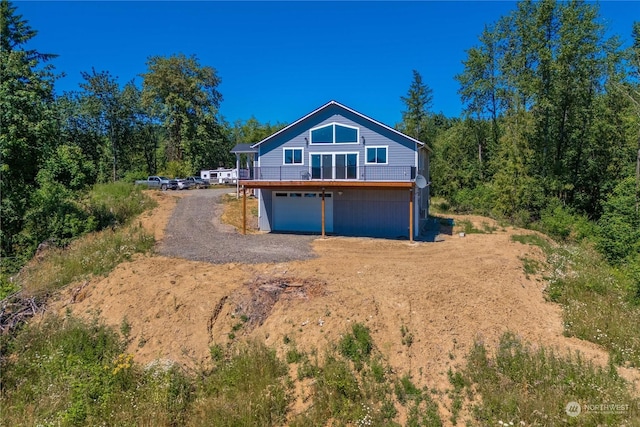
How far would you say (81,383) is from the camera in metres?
8.73

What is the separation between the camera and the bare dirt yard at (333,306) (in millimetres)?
9578

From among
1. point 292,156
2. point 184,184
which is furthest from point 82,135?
point 292,156

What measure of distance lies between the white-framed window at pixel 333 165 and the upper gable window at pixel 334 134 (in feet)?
2.23

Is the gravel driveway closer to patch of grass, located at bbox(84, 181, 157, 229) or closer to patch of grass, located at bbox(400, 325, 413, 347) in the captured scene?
patch of grass, located at bbox(84, 181, 157, 229)

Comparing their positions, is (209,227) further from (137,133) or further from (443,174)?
(137,133)

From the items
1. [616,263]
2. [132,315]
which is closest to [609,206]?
[616,263]

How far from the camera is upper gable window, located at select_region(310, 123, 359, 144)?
19688 mm

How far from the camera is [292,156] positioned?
20.6 metres

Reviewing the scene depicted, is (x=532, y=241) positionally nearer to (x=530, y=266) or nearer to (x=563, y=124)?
(x=530, y=266)

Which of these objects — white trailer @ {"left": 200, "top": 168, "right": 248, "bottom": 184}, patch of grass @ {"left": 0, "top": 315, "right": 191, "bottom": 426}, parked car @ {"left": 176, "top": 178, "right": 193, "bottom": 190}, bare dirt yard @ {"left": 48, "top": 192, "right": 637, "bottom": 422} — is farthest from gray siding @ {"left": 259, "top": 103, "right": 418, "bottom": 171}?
white trailer @ {"left": 200, "top": 168, "right": 248, "bottom": 184}

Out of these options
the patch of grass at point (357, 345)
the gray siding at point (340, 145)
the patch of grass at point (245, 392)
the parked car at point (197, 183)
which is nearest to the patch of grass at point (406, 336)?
the patch of grass at point (357, 345)

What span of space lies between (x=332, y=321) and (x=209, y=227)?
12861 millimetres

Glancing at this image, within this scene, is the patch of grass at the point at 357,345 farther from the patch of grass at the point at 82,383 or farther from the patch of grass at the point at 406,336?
the patch of grass at the point at 82,383

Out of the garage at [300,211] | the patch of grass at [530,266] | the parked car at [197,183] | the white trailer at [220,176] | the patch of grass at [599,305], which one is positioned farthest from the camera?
the white trailer at [220,176]
